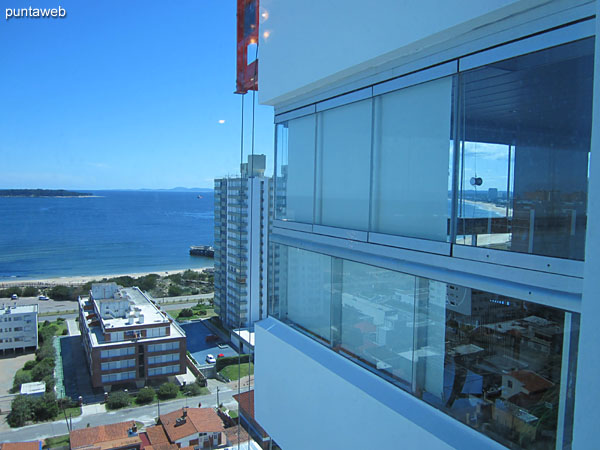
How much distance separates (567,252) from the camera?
1202mm

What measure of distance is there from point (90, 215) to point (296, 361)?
106m

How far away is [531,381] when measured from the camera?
1.34 meters

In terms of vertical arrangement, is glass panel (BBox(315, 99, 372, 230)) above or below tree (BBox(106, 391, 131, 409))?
above

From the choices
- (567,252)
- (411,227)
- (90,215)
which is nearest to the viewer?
(567,252)

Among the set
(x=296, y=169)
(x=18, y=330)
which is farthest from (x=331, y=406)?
(x=18, y=330)

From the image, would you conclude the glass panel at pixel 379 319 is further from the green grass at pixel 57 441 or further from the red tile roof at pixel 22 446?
the green grass at pixel 57 441

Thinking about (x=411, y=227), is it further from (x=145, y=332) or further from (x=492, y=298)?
(x=145, y=332)

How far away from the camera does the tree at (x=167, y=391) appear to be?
51.3 feet

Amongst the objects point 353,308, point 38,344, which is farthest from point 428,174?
point 38,344

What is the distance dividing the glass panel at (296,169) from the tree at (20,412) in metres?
13.9

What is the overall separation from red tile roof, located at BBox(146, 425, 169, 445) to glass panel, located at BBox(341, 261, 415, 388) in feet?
37.6

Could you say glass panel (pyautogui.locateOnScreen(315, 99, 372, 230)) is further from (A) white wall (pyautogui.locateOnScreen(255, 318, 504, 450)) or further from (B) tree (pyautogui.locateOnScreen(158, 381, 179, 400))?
(B) tree (pyautogui.locateOnScreen(158, 381, 179, 400))

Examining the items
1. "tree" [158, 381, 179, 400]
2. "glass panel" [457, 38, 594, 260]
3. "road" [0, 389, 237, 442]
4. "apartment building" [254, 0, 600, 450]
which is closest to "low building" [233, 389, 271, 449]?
"apartment building" [254, 0, 600, 450]

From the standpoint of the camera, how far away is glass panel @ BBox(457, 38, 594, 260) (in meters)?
1.20
